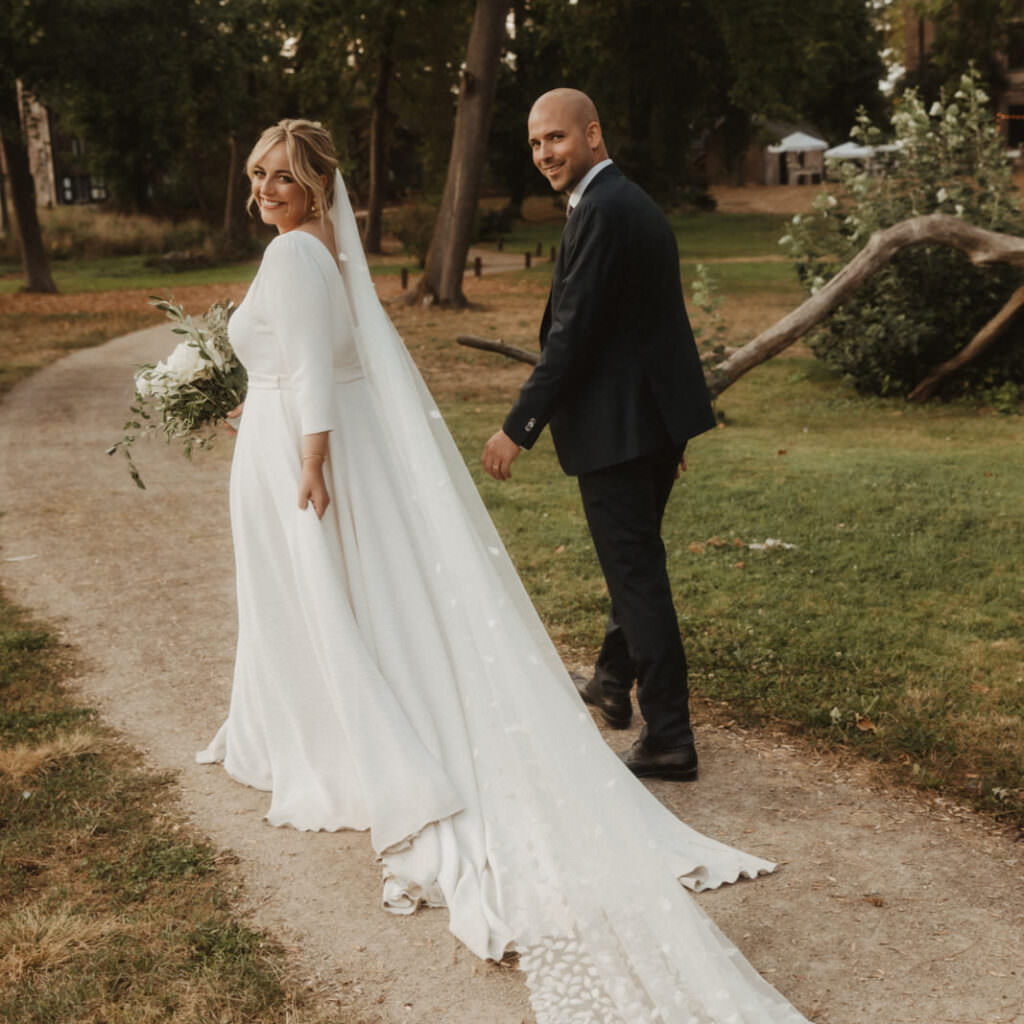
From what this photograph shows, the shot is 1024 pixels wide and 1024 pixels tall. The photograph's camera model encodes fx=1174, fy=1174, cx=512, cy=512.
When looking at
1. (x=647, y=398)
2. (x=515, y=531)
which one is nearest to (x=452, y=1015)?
(x=647, y=398)

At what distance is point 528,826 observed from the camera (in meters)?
→ 3.47

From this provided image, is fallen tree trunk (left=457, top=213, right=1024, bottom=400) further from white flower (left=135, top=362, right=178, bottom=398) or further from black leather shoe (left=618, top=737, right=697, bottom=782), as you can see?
black leather shoe (left=618, top=737, right=697, bottom=782)

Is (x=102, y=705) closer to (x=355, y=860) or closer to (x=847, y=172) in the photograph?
(x=355, y=860)

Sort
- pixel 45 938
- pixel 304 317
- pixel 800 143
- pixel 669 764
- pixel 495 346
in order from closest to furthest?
pixel 45 938 → pixel 304 317 → pixel 669 764 → pixel 495 346 → pixel 800 143

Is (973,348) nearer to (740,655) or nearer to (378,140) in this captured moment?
(740,655)

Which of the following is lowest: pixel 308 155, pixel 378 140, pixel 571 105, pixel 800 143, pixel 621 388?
pixel 621 388

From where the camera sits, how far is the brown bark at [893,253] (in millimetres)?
10375

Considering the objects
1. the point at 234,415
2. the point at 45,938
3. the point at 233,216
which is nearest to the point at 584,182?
the point at 234,415

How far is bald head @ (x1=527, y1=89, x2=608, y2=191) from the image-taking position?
12.9 ft

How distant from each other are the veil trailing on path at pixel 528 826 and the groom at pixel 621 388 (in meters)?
0.35

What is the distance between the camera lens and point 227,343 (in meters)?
4.37

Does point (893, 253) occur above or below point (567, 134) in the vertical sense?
below

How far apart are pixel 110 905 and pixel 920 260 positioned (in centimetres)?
1078

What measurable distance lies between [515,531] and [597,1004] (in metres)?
5.20
